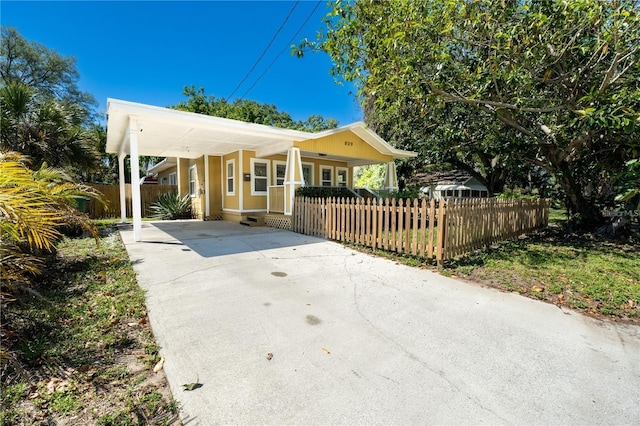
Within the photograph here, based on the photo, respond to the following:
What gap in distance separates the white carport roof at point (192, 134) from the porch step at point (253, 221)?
8.16 feet

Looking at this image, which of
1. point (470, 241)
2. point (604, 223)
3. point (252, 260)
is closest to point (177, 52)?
point (252, 260)

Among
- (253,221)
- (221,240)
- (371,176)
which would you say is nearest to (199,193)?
(253,221)

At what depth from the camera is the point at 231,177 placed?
480 inches

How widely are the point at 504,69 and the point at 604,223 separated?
6.68 meters

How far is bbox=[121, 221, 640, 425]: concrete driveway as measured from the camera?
1.95 meters

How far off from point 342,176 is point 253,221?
5.48 meters

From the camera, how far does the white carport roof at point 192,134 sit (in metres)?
6.91

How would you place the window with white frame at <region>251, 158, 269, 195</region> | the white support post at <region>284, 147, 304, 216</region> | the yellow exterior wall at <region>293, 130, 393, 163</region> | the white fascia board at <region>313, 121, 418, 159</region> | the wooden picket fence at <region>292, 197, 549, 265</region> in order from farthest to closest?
the window with white frame at <region>251, 158, 269, 195</region> < the white fascia board at <region>313, 121, 418, 159</region> < the yellow exterior wall at <region>293, 130, 393, 163</region> < the white support post at <region>284, 147, 304, 216</region> < the wooden picket fence at <region>292, 197, 549, 265</region>

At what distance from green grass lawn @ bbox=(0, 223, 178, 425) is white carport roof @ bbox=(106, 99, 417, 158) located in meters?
4.17

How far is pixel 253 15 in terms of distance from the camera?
443 inches

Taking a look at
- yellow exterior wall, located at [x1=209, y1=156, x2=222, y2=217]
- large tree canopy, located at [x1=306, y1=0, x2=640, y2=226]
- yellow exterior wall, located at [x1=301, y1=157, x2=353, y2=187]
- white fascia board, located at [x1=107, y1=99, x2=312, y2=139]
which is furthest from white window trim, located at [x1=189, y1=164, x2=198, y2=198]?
large tree canopy, located at [x1=306, y1=0, x2=640, y2=226]

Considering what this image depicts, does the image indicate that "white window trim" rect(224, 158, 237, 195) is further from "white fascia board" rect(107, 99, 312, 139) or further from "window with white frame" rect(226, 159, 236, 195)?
"white fascia board" rect(107, 99, 312, 139)

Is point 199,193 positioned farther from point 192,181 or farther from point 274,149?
point 274,149

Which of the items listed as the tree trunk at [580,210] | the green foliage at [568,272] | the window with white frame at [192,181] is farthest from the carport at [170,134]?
the tree trunk at [580,210]
